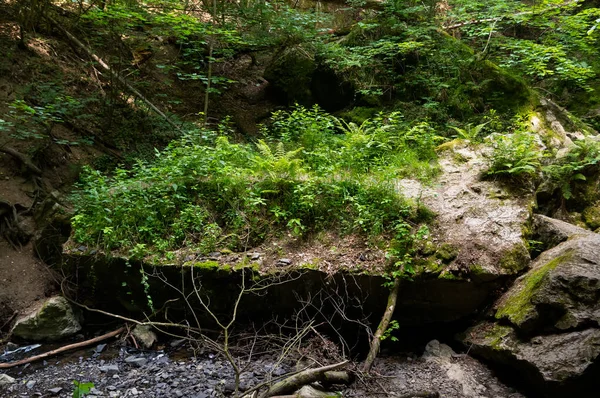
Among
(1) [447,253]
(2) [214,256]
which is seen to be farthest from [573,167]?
(2) [214,256]

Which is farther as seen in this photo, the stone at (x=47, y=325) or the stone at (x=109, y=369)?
the stone at (x=47, y=325)

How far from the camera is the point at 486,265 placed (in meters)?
5.12

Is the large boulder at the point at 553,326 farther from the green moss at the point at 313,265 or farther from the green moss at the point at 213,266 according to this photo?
the green moss at the point at 213,266

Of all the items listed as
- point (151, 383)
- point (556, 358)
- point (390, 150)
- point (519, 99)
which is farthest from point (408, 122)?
point (151, 383)

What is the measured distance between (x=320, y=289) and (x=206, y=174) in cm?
266

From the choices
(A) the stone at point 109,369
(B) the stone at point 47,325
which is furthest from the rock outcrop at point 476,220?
(B) the stone at point 47,325

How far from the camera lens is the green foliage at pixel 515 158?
6.04 meters

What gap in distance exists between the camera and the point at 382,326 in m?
4.93

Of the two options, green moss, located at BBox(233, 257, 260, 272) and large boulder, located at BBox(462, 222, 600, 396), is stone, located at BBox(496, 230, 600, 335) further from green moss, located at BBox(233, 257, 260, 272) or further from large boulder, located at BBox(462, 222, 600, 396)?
green moss, located at BBox(233, 257, 260, 272)

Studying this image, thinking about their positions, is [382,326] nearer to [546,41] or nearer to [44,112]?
[44,112]

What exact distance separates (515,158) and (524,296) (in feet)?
7.79

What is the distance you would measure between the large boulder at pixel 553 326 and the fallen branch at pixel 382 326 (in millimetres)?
1086

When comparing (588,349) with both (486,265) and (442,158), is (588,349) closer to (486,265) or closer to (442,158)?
(486,265)

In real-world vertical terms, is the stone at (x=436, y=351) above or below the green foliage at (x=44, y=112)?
below
